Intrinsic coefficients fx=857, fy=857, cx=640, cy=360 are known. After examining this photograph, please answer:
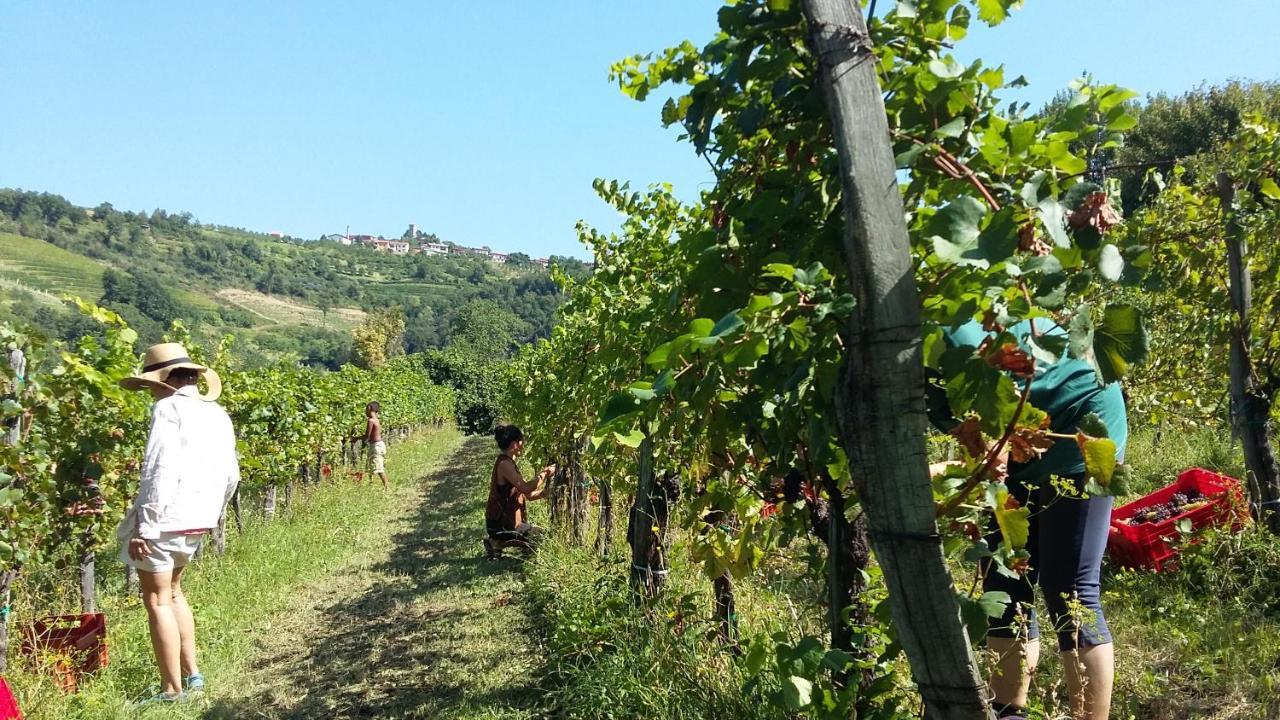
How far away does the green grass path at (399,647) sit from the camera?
13.2 ft

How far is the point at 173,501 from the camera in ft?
12.3

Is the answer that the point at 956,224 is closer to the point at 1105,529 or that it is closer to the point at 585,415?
the point at 1105,529

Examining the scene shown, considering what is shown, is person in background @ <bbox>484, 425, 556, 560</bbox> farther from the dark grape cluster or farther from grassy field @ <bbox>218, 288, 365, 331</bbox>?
grassy field @ <bbox>218, 288, 365, 331</bbox>

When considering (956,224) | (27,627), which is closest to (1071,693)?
(956,224)

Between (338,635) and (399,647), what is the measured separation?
0.59 m

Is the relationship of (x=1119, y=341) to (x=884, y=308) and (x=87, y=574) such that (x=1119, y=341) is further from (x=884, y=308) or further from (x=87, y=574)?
(x=87, y=574)

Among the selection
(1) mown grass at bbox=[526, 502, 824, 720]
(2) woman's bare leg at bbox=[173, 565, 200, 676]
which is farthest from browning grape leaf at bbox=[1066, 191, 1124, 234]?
(2) woman's bare leg at bbox=[173, 565, 200, 676]

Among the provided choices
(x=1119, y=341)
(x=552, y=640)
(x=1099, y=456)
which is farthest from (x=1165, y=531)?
(x=1119, y=341)

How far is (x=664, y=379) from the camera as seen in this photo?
4.28 ft

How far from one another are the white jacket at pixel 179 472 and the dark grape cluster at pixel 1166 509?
507cm

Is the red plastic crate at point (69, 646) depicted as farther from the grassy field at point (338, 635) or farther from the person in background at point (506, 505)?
the person in background at point (506, 505)

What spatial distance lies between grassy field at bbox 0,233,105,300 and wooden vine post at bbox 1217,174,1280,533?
92158mm

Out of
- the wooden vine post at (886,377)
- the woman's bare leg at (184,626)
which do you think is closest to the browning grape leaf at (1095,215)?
the wooden vine post at (886,377)

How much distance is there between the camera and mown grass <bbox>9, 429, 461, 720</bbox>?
3.60 m
